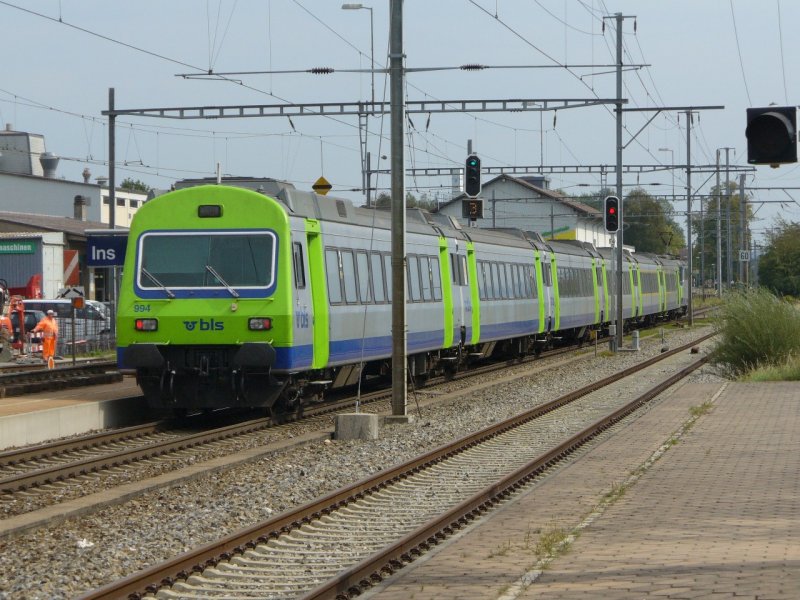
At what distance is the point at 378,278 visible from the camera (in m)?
21.8

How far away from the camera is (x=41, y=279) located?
50219mm

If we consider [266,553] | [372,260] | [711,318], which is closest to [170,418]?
[372,260]

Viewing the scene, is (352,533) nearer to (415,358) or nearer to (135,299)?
(135,299)

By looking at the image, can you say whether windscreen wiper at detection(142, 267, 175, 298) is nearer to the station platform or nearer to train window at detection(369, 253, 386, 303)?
the station platform

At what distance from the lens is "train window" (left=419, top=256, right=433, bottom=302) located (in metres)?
24.0

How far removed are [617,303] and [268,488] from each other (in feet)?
91.2

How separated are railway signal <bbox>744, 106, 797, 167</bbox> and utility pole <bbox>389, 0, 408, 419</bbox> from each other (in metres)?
8.24

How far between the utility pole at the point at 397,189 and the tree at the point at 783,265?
159 feet

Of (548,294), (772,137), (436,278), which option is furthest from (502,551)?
(548,294)

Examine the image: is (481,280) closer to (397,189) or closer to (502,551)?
(397,189)

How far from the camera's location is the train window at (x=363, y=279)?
20625mm

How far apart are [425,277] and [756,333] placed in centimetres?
806

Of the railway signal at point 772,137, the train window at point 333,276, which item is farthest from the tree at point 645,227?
the railway signal at point 772,137

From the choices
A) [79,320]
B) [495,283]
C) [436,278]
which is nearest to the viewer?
[436,278]
